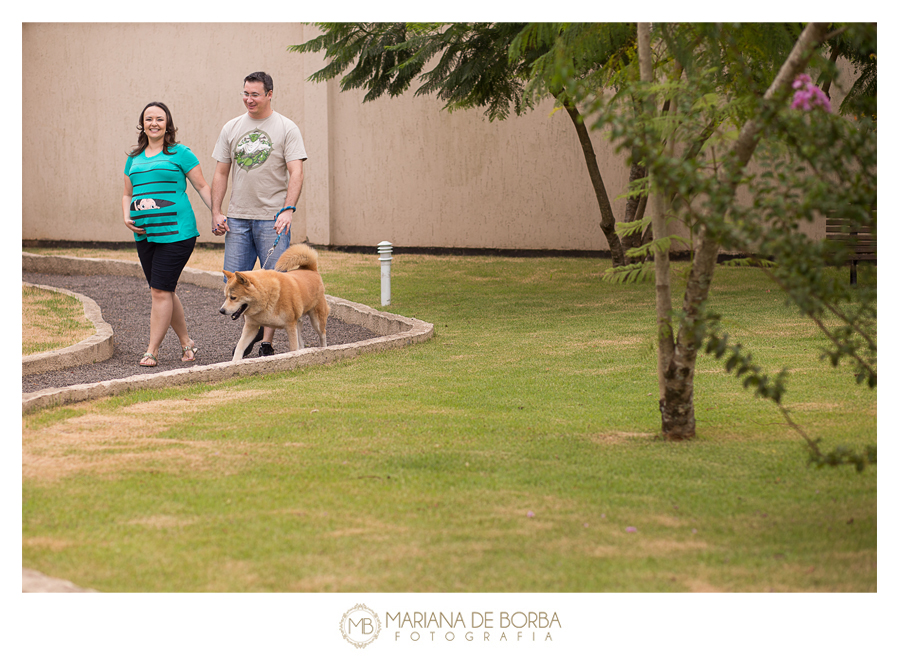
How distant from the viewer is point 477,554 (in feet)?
9.99

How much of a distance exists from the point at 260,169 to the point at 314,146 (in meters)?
9.94

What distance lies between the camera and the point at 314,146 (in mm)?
16562

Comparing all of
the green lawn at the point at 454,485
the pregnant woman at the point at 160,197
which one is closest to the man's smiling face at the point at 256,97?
the pregnant woman at the point at 160,197

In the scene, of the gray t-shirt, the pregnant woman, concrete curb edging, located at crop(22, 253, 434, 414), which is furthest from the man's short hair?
concrete curb edging, located at crop(22, 253, 434, 414)

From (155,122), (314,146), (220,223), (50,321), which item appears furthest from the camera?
(314,146)

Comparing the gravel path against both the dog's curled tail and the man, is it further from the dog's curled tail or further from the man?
the man

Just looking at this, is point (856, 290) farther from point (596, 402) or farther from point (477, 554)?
point (596, 402)

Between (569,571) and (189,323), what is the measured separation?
7.26m

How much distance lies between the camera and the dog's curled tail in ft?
24.0

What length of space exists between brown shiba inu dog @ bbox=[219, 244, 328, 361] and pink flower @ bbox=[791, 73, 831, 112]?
14.6 ft

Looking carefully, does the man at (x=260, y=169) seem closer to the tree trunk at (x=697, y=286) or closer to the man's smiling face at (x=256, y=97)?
the man's smiling face at (x=256, y=97)

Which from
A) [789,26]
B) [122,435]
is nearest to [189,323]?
[122,435]

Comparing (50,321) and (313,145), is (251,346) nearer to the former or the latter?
(50,321)
